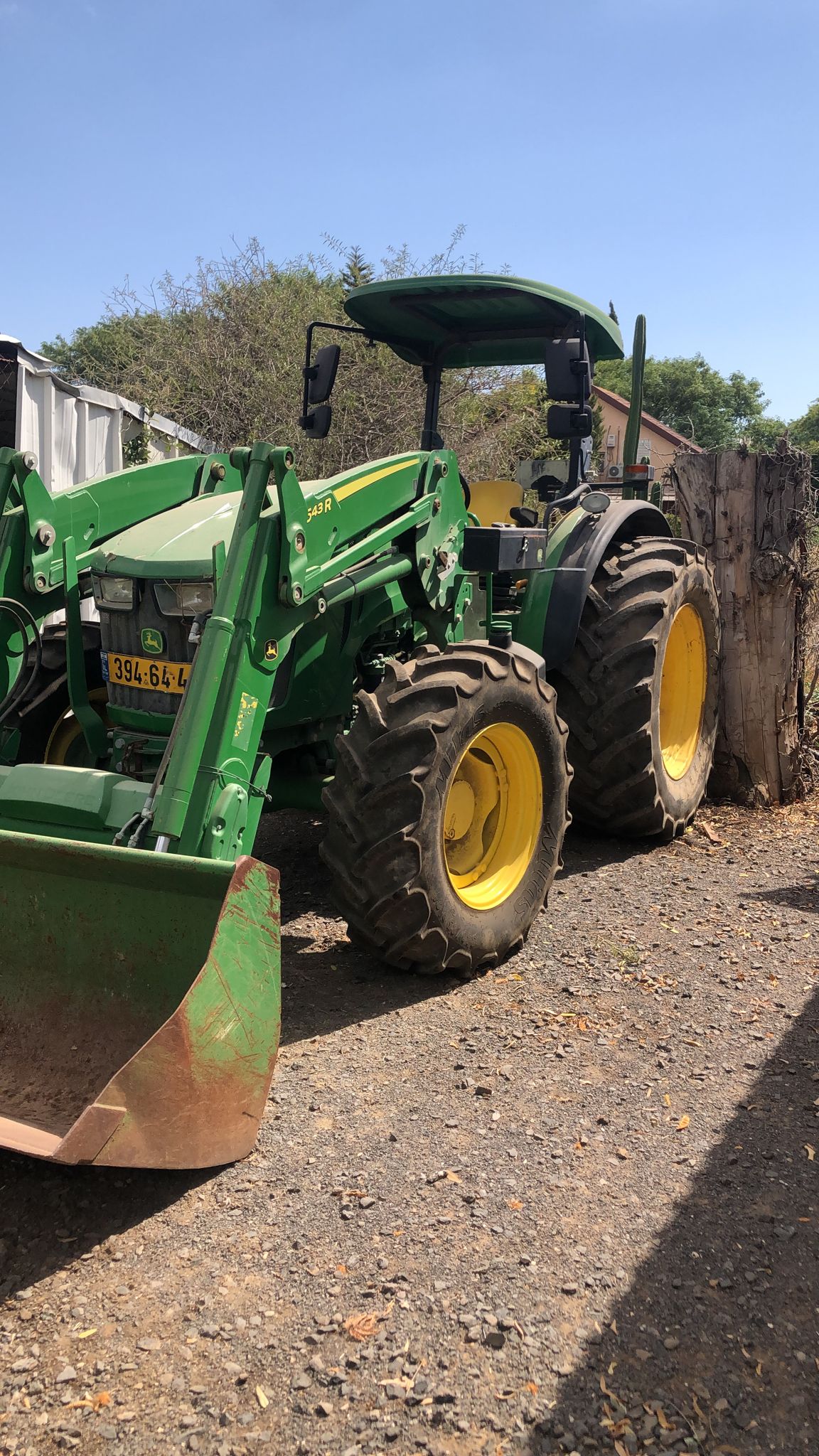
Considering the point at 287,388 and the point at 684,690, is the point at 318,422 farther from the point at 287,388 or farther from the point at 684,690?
the point at 287,388

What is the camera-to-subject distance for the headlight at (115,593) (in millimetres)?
4027

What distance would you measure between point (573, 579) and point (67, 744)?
2.45 m

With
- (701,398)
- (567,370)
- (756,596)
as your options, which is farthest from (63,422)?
(701,398)

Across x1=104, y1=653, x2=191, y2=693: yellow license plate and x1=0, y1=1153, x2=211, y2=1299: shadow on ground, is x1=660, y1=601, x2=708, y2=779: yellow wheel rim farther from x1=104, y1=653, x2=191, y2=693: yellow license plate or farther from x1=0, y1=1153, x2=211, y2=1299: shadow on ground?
x1=0, y1=1153, x2=211, y2=1299: shadow on ground

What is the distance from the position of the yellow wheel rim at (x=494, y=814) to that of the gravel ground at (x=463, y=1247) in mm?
393

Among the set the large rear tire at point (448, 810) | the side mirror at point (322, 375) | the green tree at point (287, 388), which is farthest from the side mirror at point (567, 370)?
the green tree at point (287, 388)

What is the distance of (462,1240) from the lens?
2664mm

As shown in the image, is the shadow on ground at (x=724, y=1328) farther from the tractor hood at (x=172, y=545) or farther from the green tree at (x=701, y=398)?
the green tree at (x=701, y=398)

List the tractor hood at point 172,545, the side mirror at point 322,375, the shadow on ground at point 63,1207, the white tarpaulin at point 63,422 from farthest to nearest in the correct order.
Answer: the white tarpaulin at point 63,422, the side mirror at point 322,375, the tractor hood at point 172,545, the shadow on ground at point 63,1207

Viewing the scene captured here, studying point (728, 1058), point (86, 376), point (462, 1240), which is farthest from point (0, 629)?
point (86, 376)

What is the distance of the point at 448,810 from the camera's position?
432cm

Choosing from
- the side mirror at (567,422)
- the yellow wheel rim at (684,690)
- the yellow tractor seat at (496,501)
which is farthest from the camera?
the yellow wheel rim at (684,690)

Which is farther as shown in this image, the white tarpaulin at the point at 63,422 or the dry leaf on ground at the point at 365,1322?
the white tarpaulin at the point at 63,422

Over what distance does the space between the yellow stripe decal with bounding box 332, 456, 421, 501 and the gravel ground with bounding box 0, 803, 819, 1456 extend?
69.4 inches
